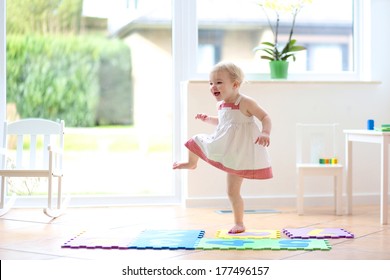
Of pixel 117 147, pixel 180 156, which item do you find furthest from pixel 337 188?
pixel 117 147

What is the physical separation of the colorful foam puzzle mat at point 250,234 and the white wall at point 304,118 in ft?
3.60

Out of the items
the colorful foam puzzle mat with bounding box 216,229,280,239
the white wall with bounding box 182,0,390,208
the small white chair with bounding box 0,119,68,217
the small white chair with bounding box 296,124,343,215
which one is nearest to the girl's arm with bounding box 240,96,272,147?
the colorful foam puzzle mat with bounding box 216,229,280,239

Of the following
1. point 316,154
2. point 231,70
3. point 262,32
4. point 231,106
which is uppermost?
point 262,32

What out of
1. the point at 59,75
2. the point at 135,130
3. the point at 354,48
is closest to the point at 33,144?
the point at 59,75

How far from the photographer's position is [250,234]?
11.2ft

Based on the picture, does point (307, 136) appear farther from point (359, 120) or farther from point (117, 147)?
point (117, 147)

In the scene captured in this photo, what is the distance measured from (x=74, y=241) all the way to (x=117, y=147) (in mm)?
1599

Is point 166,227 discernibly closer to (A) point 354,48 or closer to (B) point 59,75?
(B) point 59,75

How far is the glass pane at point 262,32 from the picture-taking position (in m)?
4.84

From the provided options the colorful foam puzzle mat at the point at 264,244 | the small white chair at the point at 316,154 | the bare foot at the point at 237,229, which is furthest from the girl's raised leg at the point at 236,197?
the small white chair at the point at 316,154

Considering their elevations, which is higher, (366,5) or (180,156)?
(366,5)

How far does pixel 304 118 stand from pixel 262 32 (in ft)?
2.17

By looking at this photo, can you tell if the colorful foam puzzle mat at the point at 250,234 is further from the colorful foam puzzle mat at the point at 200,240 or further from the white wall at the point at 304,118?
the white wall at the point at 304,118

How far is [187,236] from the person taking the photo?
3.34m
